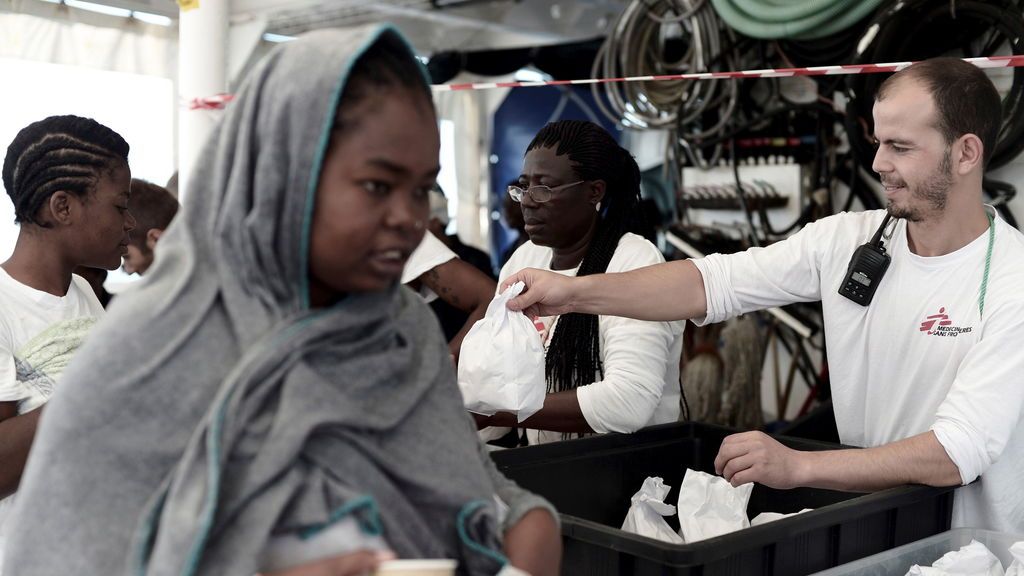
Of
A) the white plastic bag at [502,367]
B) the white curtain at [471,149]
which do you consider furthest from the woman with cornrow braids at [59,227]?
the white curtain at [471,149]

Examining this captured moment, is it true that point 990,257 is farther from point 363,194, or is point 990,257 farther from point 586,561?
point 363,194

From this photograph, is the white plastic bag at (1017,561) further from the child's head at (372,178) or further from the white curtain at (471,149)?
the white curtain at (471,149)

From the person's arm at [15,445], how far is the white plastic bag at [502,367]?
2.60ft

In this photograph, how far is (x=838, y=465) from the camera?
188cm

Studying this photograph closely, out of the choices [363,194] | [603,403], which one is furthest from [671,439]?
[363,194]

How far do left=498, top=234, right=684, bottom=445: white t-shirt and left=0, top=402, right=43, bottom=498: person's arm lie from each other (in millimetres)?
1052

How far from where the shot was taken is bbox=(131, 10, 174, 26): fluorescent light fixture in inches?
217

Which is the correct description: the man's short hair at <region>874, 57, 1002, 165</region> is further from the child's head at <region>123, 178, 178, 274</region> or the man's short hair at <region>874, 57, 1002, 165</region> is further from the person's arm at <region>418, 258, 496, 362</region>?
the child's head at <region>123, 178, 178, 274</region>

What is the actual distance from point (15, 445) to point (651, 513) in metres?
1.20

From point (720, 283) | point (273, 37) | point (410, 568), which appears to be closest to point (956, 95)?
point (720, 283)

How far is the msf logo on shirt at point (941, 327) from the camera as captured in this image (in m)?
2.12

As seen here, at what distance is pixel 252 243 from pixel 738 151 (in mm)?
4817

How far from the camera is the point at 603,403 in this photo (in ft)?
7.58

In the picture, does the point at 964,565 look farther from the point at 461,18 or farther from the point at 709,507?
the point at 461,18
